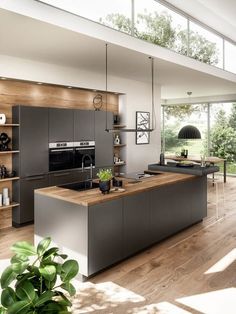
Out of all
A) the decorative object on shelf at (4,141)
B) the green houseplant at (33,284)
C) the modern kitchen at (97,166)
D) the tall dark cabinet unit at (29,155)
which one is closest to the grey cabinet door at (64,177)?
the modern kitchen at (97,166)

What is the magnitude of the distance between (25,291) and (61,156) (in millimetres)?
3823

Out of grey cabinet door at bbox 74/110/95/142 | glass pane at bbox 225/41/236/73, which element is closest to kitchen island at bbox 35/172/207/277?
grey cabinet door at bbox 74/110/95/142

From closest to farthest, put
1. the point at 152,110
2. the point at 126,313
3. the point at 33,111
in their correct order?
1. the point at 126,313
2. the point at 33,111
3. the point at 152,110

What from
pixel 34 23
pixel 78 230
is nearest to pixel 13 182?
pixel 78 230

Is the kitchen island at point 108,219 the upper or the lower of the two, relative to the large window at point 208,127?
lower

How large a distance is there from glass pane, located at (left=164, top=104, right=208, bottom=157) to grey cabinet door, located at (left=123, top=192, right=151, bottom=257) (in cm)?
667

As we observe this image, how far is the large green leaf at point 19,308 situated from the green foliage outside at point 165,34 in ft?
11.7

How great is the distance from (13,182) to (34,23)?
2.67m

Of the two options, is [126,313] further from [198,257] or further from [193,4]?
[193,4]

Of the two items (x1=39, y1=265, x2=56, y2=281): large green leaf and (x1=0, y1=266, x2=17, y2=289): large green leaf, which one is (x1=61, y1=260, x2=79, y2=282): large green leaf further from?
(x1=0, y1=266, x2=17, y2=289): large green leaf

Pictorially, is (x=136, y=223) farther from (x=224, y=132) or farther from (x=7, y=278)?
(x=224, y=132)

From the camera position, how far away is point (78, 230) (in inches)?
127

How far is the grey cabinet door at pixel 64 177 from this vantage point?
5287mm

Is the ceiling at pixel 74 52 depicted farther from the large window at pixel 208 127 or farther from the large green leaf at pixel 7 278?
the large window at pixel 208 127
